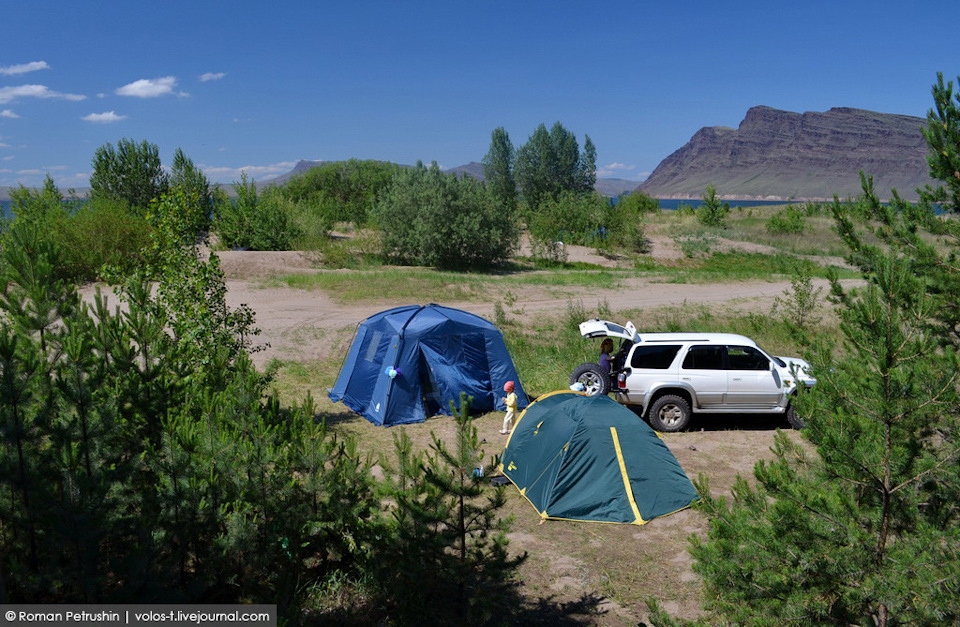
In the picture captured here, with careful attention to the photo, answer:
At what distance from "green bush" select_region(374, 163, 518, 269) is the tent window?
19.6 meters

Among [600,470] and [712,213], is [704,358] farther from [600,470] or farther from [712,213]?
[712,213]

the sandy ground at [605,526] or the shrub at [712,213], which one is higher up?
the shrub at [712,213]

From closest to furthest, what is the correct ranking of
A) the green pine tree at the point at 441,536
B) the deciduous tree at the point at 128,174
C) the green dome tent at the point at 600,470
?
1. the green pine tree at the point at 441,536
2. the green dome tent at the point at 600,470
3. the deciduous tree at the point at 128,174

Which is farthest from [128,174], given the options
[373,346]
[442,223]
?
[373,346]

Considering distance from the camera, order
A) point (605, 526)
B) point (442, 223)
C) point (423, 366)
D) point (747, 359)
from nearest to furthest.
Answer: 1. point (605, 526)
2. point (747, 359)
3. point (423, 366)
4. point (442, 223)

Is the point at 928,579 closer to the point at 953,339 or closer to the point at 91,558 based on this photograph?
the point at 953,339

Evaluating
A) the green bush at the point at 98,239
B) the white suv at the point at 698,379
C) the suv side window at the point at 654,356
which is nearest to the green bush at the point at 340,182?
the green bush at the point at 98,239

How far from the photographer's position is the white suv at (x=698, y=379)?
1138 cm

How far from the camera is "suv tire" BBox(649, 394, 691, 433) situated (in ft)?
37.4

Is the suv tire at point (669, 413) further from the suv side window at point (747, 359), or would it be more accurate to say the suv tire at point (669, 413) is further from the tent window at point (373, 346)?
the tent window at point (373, 346)

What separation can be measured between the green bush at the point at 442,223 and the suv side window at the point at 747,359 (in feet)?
70.9

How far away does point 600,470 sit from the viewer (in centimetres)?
835

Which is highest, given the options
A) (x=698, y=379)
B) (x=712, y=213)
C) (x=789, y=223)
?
(x=712, y=213)

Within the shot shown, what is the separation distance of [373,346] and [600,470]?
243 inches
